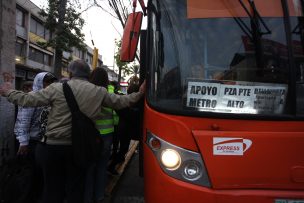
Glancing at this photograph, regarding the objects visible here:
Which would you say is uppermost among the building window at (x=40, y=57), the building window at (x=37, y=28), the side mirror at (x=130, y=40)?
the building window at (x=37, y=28)

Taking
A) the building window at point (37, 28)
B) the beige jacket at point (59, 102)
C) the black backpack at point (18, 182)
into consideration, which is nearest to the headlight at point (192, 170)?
the beige jacket at point (59, 102)

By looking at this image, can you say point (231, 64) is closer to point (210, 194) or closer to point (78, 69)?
point (210, 194)

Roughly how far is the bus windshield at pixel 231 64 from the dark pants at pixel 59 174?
1.06 metres

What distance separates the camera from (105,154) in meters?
4.54

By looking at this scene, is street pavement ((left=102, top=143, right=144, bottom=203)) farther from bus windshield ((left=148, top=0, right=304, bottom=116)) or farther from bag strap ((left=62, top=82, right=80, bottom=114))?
bus windshield ((left=148, top=0, right=304, bottom=116))

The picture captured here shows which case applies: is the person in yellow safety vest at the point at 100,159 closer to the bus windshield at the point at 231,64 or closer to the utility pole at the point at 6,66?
the utility pole at the point at 6,66

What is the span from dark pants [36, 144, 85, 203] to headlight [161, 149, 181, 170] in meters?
1.03

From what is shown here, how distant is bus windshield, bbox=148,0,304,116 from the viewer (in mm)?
3004

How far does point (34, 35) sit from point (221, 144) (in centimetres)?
3537

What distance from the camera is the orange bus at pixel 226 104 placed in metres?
2.86

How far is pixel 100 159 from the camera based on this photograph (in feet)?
14.8

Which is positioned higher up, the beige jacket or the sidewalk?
the beige jacket

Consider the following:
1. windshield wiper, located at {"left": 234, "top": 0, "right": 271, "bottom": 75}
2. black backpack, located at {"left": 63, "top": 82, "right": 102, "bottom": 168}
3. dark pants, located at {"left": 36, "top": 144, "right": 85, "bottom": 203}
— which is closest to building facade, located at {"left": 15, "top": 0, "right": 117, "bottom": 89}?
dark pants, located at {"left": 36, "top": 144, "right": 85, "bottom": 203}

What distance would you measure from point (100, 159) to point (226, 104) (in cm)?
206
